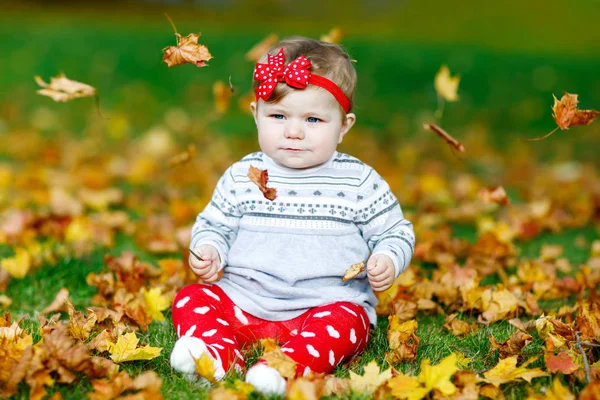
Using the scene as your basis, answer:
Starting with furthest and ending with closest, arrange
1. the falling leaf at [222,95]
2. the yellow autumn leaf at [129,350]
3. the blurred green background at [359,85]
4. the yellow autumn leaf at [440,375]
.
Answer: the blurred green background at [359,85]
the falling leaf at [222,95]
the yellow autumn leaf at [129,350]
the yellow autumn leaf at [440,375]

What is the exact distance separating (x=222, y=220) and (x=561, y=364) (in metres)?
1.31

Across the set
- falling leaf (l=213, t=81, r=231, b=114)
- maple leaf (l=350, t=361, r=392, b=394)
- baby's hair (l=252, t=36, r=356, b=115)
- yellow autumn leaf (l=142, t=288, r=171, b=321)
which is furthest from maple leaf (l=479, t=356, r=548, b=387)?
falling leaf (l=213, t=81, r=231, b=114)

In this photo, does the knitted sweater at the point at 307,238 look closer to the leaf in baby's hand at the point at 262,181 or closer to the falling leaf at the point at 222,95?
the leaf in baby's hand at the point at 262,181

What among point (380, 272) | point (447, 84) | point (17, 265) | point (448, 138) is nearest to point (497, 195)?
point (448, 138)

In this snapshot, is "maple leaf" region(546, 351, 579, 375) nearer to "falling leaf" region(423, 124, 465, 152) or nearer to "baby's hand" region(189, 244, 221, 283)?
"falling leaf" region(423, 124, 465, 152)

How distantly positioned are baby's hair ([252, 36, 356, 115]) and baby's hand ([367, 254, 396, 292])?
0.56 metres

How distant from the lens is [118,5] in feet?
77.6

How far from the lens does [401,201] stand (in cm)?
477

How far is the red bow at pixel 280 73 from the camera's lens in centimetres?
236

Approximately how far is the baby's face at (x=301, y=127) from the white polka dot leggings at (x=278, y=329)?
543mm

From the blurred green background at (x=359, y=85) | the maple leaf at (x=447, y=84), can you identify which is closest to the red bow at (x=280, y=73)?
the maple leaf at (x=447, y=84)

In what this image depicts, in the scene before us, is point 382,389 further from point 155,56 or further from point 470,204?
point 155,56

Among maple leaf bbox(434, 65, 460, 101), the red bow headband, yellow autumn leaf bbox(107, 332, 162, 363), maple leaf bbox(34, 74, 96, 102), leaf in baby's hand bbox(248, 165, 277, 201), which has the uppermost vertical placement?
the red bow headband

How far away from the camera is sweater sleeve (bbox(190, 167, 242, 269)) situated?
2.63 metres
